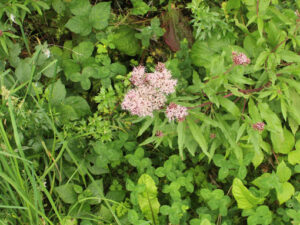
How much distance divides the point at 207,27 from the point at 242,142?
0.91 metres

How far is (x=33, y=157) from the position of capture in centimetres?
221

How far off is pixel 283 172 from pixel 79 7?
2018 mm

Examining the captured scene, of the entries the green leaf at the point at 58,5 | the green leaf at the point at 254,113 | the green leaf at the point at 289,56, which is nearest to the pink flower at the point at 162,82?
the green leaf at the point at 254,113

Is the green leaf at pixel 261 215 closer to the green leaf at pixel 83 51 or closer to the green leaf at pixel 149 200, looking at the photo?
the green leaf at pixel 149 200

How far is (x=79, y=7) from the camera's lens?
2.44 meters

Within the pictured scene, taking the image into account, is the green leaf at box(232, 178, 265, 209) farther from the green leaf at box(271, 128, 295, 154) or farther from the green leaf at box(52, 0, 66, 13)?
the green leaf at box(52, 0, 66, 13)

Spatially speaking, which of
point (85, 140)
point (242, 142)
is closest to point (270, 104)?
point (242, 142)

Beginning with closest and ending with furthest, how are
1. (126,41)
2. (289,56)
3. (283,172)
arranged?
1. (289,56)
2. (283,172)
3. (126,41)

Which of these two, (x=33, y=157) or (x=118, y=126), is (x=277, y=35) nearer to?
(x=118, y=126)

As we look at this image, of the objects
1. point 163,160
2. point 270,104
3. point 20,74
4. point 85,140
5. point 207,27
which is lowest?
point 163,160

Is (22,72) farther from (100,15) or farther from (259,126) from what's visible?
(259,126)

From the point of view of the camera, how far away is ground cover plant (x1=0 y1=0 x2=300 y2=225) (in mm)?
1959

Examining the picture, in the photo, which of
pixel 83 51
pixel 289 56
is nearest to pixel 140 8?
pixel 83 51

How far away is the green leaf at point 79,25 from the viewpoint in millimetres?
2424
